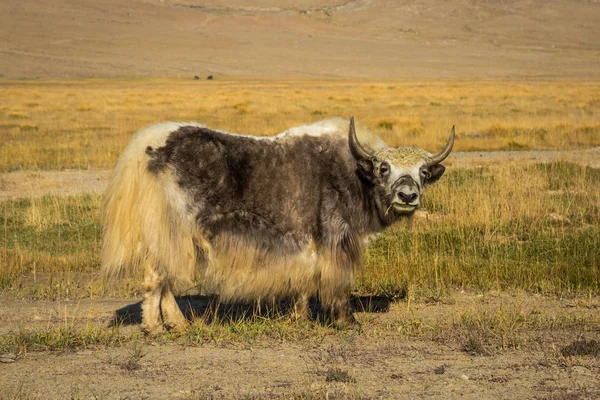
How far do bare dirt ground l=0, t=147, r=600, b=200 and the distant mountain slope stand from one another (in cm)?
7250

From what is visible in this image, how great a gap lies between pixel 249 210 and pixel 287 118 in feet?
74.4

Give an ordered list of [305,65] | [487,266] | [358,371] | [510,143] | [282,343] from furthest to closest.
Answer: [305,65] → [510,143] → [487,266] → [282,343] → [358,371]

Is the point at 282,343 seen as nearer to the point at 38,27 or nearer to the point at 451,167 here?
the point at 451,167

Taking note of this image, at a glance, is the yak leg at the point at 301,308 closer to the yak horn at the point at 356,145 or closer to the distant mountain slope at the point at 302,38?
the yak horn at the point at 356,145

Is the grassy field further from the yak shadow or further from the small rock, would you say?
the small rock

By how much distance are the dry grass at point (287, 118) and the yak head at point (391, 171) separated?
35.5 ft

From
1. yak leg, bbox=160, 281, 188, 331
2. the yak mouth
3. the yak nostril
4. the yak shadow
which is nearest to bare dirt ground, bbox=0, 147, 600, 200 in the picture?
the yak shadow

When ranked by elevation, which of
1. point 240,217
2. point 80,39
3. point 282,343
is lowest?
point 282,343

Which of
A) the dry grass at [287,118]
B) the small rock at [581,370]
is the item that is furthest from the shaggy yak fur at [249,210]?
the dry grass at [287,118]

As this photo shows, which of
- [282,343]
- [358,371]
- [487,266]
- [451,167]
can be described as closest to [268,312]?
[282,343]

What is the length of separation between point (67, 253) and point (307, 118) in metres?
20.2

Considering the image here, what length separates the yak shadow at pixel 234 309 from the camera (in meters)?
6.61

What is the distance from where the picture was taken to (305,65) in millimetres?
107000

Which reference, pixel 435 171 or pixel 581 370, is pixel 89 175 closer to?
pixel 435 171
